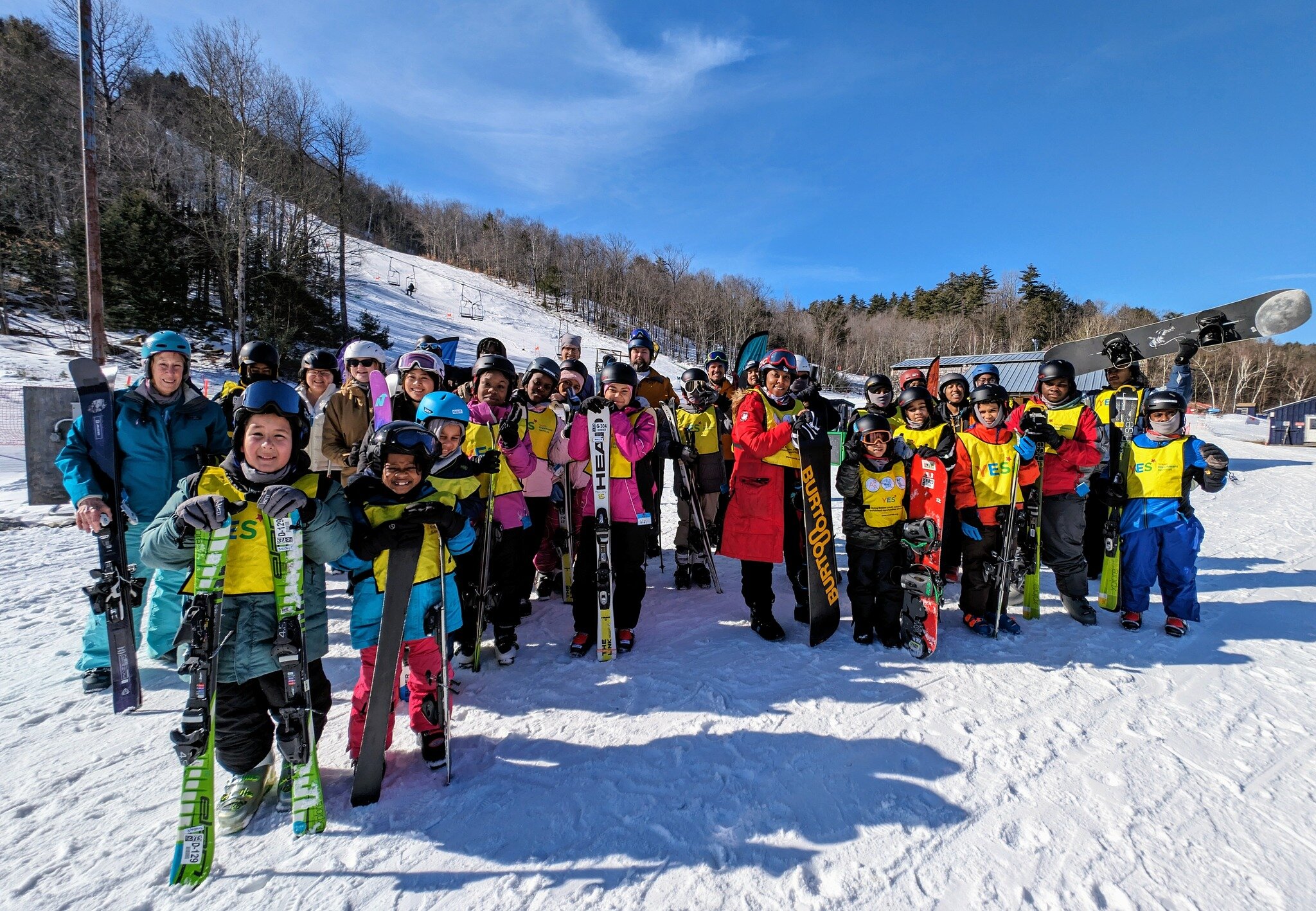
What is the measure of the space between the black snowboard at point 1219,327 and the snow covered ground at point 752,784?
3225 mm

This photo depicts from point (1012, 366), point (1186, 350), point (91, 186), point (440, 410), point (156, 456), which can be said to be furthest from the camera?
point (1012, 366)

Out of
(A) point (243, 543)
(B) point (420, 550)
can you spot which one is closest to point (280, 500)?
(A) point (243, 543)

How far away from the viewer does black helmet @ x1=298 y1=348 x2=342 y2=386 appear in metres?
4.89

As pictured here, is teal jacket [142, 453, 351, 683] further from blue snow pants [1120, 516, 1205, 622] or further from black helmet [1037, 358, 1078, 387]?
blue snow pants [1120, 516, 1205, 622]

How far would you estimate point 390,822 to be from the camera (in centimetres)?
238

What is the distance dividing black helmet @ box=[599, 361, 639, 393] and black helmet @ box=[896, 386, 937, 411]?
7.31 feet

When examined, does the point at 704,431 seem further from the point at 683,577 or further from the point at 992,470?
the point at 992,470

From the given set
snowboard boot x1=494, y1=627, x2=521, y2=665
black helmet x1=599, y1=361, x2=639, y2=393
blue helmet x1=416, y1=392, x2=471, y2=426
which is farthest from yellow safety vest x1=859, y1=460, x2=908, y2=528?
blue helmet x1=416, y1=392, x2=471, y2=426

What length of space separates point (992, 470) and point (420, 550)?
4422mm

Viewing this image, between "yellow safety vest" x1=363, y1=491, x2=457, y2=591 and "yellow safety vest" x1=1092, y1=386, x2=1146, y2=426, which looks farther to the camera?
"yellow safety vest" x1=1092, y1=386, x2=1146, y2=426

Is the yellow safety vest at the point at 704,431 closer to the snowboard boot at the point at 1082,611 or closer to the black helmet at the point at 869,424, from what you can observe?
the black helmet at the point at 869,424

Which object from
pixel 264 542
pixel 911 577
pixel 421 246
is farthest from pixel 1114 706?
pixel 421 246

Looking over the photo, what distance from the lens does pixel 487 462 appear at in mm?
3268

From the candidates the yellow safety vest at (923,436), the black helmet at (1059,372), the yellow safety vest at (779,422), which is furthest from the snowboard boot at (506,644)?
the black helmet at (1059,372)
